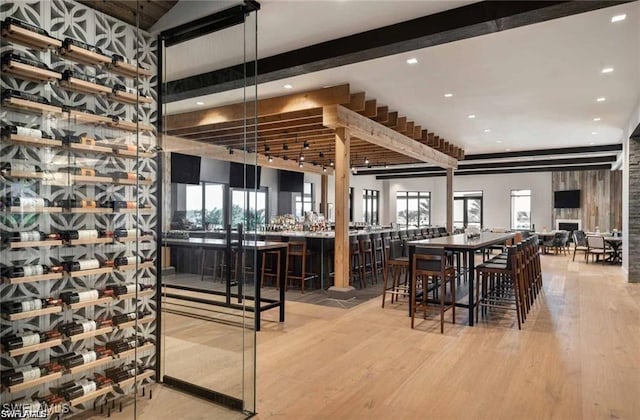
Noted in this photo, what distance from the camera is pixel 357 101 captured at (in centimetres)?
604

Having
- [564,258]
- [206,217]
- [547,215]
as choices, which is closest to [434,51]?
[206,217]

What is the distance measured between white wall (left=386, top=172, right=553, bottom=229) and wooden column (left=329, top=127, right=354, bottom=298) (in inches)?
498

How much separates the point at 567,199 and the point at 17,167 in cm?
1705

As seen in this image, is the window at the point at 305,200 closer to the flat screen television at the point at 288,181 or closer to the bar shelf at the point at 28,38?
the flat screen television at the point at 288,181

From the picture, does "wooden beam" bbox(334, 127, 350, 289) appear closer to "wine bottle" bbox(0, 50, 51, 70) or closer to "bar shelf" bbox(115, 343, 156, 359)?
"bar shelf" bbox(115, 343, 156, 359)

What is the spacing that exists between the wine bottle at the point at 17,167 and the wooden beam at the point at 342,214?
4288 millimetres

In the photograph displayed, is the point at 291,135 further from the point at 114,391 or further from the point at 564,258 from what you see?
the point at 564,258

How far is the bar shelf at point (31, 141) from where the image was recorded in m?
2.21

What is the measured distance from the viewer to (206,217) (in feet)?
10.9

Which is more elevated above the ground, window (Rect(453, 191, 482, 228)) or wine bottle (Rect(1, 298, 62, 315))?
window (Rect(453, 191, 482, 228))

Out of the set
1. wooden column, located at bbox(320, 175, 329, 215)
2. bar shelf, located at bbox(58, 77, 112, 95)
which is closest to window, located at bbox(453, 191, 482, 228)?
wooden column, located at bbox(320, 175, 329, 215)

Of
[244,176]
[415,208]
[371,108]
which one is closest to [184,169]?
[244,176]

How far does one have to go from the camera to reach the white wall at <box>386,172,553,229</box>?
15808 millimetres

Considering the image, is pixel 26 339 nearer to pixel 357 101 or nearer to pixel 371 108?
pixel 357 101
